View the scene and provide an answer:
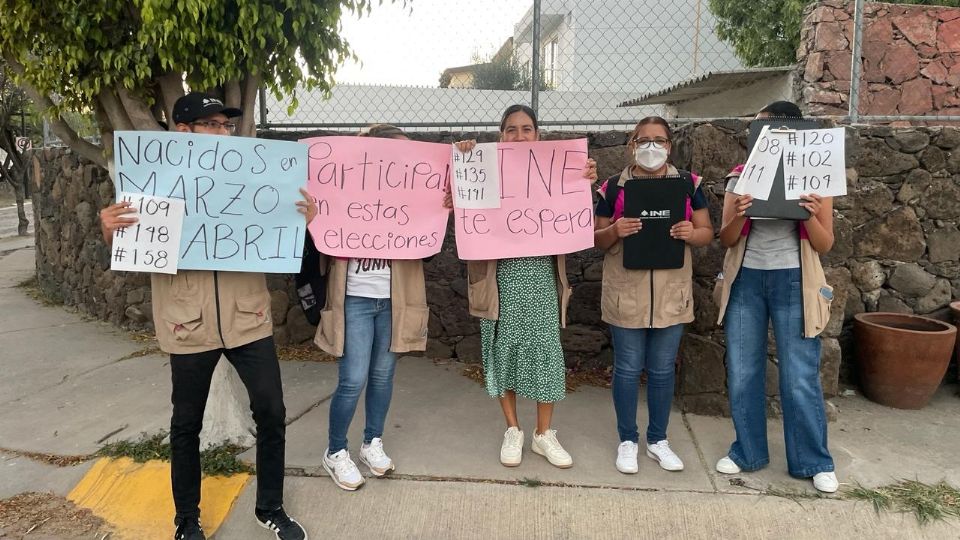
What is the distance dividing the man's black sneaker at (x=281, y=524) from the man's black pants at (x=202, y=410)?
0.04 meters

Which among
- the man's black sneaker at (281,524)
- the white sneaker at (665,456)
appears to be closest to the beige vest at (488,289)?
the white sneaker at (665,456)

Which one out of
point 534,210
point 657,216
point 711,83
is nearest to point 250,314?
point 534,210

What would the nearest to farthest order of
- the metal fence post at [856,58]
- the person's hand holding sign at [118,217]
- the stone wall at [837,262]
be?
1. the person's hand holding sign at [118,217]
2. the stone wall at [837,262]
3. the metal fence post at [856,58]

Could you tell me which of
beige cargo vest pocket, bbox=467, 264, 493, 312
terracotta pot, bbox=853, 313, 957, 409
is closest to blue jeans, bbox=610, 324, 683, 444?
beige cargo vest pocket, bbox=467, 264, 493, 312

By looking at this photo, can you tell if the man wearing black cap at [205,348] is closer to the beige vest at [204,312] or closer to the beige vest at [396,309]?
the beige vest at [204,312]

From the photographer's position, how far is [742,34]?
11.5 meters

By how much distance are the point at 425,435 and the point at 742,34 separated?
1056 cm

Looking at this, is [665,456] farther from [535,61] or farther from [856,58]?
[856,58]

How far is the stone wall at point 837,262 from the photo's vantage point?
4090 mm

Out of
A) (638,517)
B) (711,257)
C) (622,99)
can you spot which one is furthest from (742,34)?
(638,517)

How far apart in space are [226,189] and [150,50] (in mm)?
1027

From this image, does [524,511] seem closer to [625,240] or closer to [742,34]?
[625,240]

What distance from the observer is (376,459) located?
337cm

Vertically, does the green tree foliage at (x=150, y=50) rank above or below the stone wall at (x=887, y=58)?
below
